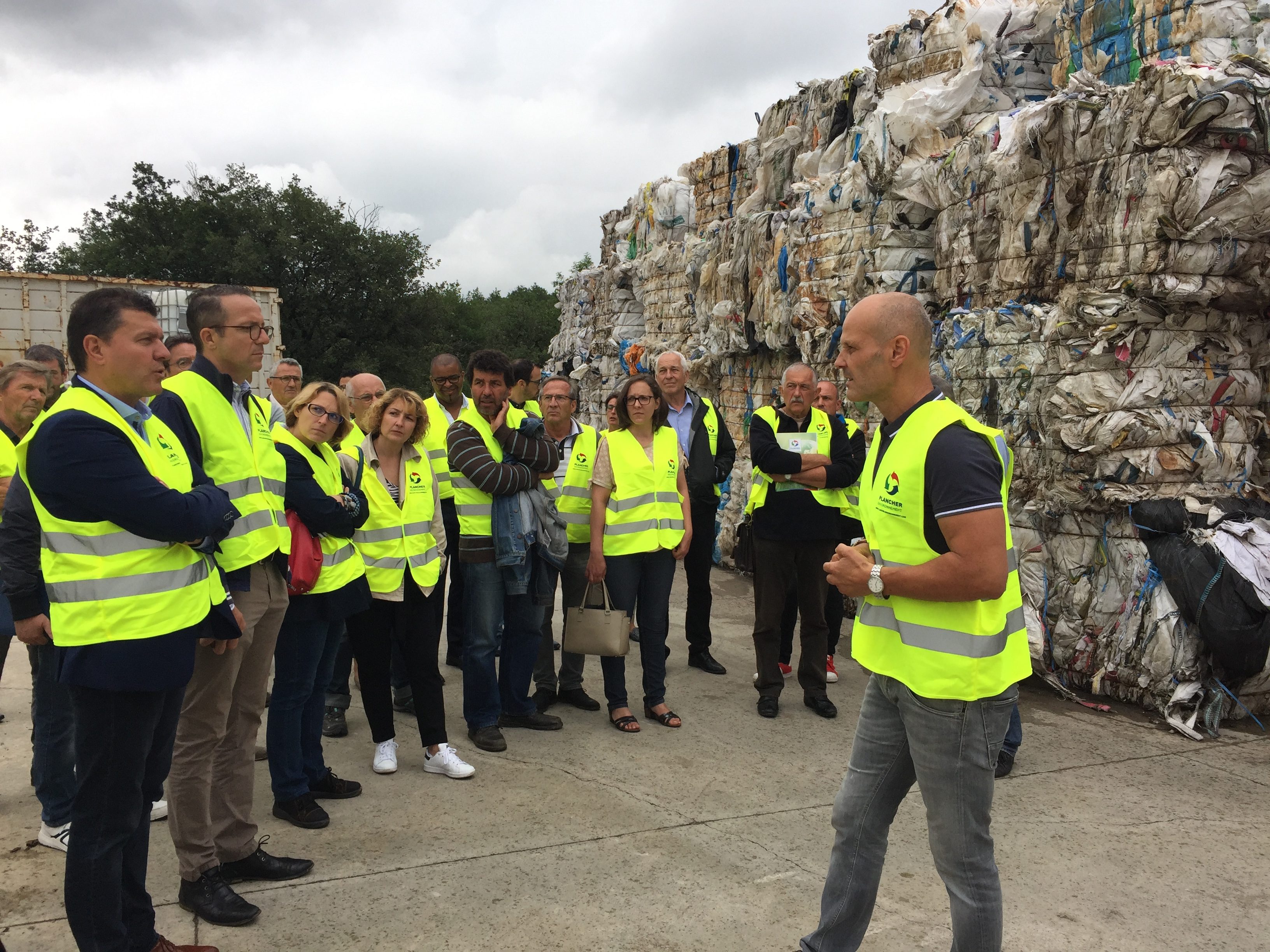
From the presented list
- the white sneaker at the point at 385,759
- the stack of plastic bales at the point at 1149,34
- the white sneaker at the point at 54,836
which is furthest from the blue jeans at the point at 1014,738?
the white sneaker at the point at 54,836

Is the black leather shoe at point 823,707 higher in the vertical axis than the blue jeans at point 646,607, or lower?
lower

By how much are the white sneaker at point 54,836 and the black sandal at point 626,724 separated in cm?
243

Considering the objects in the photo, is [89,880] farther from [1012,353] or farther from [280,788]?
[1012,353]

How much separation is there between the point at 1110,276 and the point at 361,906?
4681 millimetres

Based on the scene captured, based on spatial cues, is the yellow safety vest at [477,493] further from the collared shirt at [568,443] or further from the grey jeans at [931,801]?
the grey jeans at [931,801]

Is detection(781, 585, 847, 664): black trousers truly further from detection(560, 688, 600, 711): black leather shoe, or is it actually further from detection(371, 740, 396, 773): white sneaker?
detection(371, 740, 396, 773): white sneaker

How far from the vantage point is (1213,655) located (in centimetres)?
485

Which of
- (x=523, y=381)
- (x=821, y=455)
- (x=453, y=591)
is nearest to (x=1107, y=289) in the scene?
(x=821, y=455)

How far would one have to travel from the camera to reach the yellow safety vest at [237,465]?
296cm

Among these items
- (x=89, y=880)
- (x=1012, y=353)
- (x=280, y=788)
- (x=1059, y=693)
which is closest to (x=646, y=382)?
(x=1012, y=353)

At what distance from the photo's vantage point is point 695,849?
3521mm

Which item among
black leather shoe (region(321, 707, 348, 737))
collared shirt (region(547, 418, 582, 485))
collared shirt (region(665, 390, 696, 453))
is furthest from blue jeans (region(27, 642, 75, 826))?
collared shirt (region(665, 390, 696, 453))

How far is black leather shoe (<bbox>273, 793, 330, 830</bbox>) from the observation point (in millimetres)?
3662

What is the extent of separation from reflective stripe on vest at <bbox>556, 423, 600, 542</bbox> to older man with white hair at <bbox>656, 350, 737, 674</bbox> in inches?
38.2
